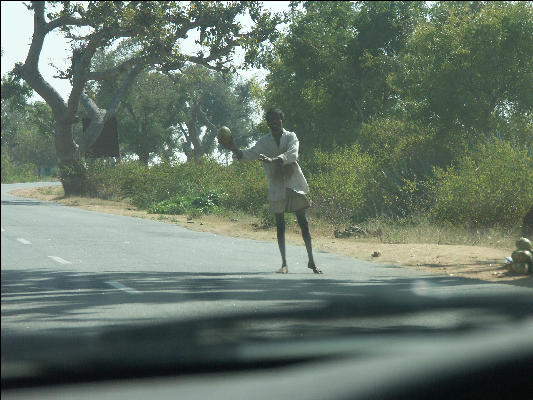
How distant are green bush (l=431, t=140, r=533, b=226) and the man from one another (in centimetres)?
804

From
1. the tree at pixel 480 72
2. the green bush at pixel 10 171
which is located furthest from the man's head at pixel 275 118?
the tree at pixel 480 72

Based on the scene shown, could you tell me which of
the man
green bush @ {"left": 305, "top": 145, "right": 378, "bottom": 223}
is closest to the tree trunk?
green bush @ {"left": 305, "top": 145, "right": 378, "bottom": 223}

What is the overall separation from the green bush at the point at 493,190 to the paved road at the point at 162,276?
4.35 metres

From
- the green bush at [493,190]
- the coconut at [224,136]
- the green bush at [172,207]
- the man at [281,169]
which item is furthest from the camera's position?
the green bush at [172,207]

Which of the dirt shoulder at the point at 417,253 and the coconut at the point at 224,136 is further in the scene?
the dirt shoulder at the point at 417,253

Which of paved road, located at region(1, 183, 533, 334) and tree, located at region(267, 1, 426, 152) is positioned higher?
tree, located at region(267, 1, 426, 152)

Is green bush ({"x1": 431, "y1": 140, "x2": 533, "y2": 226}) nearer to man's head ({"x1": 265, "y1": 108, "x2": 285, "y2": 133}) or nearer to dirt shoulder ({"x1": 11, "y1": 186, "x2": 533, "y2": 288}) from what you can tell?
dirt shoulder ({"x1": 11, "y1": 186, "x2": 533, "y2": 288})

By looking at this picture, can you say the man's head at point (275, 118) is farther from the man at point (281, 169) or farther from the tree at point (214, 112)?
the tree at point (214, 112)

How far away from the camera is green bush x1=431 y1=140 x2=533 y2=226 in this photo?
627 inches

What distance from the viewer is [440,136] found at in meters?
22.6

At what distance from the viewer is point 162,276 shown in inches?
331

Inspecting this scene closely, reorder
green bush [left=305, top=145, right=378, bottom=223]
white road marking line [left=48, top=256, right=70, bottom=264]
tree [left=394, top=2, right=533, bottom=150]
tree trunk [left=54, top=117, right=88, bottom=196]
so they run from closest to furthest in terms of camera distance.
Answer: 1. white road marking line [left=48, top=256, right=70, bottom=264]
2. green bush [left=305, top=145, right=378, bottom=223]
3. tree [left=394, top=2, right=533, bottom=150]
4. tree trunk [left=54, top=117, right=88, bottom=196]

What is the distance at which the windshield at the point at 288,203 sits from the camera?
1.95m

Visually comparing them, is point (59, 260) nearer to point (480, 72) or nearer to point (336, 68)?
point (480, 72)
